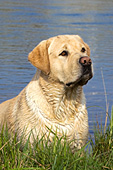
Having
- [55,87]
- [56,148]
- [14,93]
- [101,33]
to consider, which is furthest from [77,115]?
[101,33]

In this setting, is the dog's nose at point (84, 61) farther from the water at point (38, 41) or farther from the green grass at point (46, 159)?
the green grass at point (46, 159)

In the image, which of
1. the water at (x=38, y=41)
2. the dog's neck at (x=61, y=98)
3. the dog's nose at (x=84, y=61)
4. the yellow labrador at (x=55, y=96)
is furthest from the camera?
the water at (x=38, y=41)

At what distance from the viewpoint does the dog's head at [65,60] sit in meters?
5.67

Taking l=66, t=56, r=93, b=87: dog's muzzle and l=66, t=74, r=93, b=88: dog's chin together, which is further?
l=66, t=74, r=93, b=88: dog's chin

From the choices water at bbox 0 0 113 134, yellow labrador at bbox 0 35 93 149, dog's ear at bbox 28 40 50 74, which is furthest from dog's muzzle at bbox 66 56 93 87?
water at bbox 0 0 113 134

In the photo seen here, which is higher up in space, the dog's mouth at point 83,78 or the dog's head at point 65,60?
the dog's head at point 65,60

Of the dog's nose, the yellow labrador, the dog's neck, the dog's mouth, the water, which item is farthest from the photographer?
the water

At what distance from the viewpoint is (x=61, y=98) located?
6.10m

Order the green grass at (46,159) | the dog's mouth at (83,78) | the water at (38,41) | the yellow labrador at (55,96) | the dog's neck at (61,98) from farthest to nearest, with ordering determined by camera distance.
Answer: the water at (38,41)
the dog's neck at (61,98)
the yellow labrador at (55,96)
the dog's mouth at (83,78)
the green grass at (46,159)

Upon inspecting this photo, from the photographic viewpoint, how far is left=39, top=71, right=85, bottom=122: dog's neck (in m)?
6.03

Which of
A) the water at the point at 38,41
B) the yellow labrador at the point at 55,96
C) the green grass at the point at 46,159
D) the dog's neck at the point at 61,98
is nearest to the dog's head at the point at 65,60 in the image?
the yellow labrador at the point at 55,96

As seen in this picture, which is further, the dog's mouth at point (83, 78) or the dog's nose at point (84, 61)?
the dog's mouth at point (83, 78)

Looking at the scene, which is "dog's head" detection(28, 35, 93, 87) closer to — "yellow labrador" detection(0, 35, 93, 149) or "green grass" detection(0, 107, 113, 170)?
"yellow labrador" detection(0, 35, 93, 149)

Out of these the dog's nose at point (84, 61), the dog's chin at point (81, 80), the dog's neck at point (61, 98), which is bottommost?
the dog's neck at point (61, 98)
